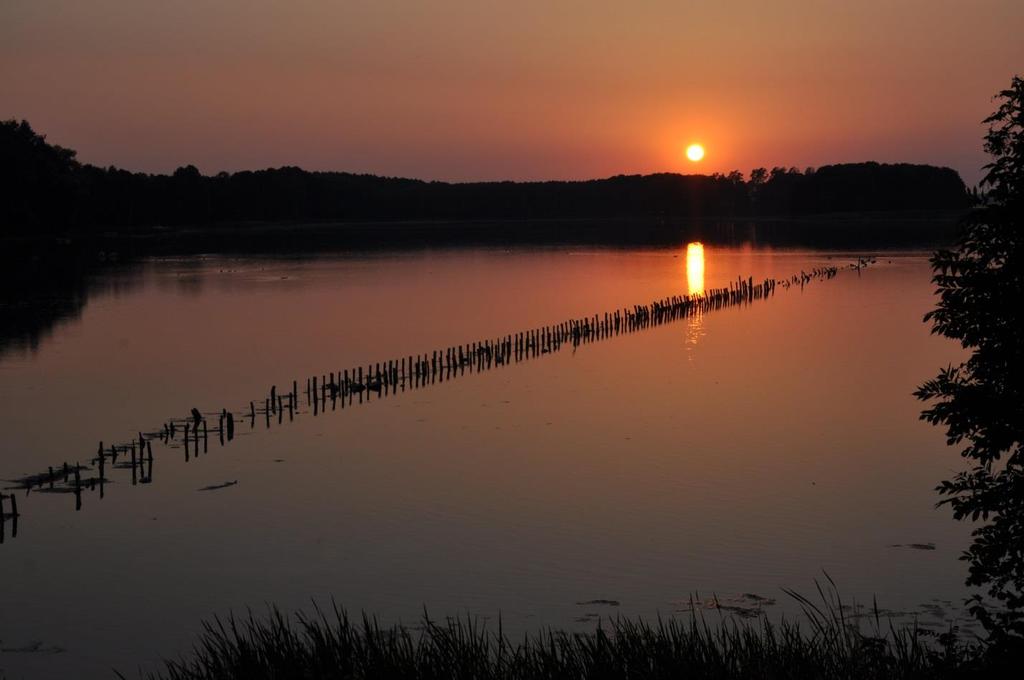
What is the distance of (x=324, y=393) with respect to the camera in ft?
159

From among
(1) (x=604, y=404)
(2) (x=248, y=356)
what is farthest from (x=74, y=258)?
(1) (x=604, y=404)

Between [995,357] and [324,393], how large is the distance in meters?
36.6

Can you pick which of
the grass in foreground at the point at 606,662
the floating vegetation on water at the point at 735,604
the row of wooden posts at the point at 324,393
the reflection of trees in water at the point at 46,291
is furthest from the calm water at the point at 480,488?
the grass in foreground at the point at 606,662

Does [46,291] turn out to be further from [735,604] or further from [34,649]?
[735,604]

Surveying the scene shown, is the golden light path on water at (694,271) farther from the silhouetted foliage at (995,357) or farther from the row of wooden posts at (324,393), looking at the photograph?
the silhouetted foliage at (995,357)

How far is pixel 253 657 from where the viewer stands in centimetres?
1594

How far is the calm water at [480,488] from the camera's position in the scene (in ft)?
83.3

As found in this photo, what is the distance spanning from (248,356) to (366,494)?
112 feet

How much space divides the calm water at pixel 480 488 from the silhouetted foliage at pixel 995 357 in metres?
10.0

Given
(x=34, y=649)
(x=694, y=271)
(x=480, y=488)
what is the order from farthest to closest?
(x=694, y=271) → (x=480, y=488) → (x=34, y=649)

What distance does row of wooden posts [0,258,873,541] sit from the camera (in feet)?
117

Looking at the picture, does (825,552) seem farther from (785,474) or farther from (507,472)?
(507,472)

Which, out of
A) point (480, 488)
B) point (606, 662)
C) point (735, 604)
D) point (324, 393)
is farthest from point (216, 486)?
point (606, 662)

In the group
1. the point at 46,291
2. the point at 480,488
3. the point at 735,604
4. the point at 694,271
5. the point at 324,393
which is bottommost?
the point at 735,604
